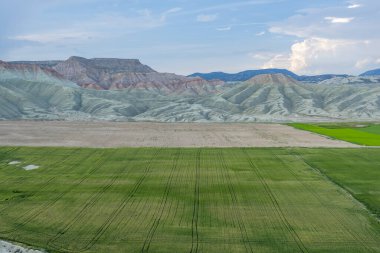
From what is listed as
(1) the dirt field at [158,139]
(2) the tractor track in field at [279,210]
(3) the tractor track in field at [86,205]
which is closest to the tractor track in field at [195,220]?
(2) the tractor track in field at [279,210]

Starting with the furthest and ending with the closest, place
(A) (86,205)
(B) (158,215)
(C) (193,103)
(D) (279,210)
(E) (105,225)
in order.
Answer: (C) (193,103) → (A) (86,205) → (D) (279,210) → (B) (158,215) → (E) (105,225)

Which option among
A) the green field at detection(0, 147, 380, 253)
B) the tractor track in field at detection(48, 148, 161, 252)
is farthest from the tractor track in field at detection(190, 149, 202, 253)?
the tractor track in field at detection(48, 148, 161, 252)

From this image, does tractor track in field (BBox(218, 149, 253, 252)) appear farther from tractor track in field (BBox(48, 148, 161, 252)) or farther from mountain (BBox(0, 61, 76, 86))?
mountain (BBox(0, 61, 76, 86))

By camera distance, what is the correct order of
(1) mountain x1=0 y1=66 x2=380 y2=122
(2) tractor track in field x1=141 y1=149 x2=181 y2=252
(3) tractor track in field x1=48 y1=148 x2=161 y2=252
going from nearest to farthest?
(3) tractor track in field x1=48 y1=148 x2=161 y2=252, (2) tractor track in field x1=141 y1=149 x2=181 y2=252, (1) mountain x1=0 y1=66 x2=380 y2=122

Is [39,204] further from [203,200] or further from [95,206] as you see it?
[203,200]

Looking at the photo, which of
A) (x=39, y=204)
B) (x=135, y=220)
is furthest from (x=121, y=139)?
(x=135, y=220)

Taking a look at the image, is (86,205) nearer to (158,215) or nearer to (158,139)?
(158,215)

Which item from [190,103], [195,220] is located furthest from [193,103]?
[195,220]

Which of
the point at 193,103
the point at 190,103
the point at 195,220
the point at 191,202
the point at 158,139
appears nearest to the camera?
the point at 195,220

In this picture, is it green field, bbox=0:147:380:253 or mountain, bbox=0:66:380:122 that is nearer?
green field, bbox=0:147:380:253
